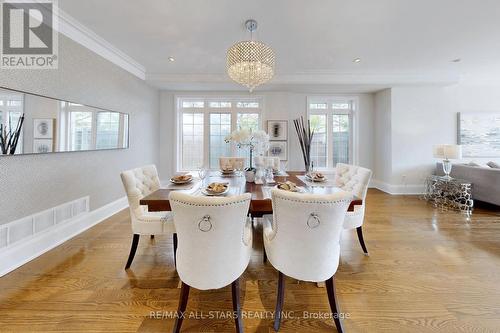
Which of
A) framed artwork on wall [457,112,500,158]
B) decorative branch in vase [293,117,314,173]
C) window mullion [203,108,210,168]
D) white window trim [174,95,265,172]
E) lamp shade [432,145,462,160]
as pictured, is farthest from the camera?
window mullion [203,108,210,168]

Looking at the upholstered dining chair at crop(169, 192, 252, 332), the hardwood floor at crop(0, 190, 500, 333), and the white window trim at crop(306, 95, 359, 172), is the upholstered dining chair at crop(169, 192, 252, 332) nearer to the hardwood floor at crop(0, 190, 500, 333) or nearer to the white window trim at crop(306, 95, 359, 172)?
the hardwood floor at crop(0, 190, 500, 333)

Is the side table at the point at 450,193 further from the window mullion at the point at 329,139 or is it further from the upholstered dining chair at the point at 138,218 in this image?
the upholstered dining chair at the point at 138,218

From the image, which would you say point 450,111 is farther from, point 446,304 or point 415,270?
point 446,304

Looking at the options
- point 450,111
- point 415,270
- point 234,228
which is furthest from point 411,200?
point 234,228

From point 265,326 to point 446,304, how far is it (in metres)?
1.37

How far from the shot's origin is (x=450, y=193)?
396cm

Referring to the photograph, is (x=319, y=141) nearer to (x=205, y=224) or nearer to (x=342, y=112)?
(x=342, y=112)

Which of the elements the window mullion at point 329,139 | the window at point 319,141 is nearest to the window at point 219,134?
the window at point 319,141

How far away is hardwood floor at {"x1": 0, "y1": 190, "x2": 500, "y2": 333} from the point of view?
1458 mm

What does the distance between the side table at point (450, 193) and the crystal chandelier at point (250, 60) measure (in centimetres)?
385

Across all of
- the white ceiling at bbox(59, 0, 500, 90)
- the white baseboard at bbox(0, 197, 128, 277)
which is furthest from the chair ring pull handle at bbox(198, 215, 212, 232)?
the white ceiling at bbox(59, 0, 500, 90)

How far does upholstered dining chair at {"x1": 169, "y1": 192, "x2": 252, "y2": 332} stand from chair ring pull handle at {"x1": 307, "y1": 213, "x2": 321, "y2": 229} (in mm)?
360

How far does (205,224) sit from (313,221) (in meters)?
0.61

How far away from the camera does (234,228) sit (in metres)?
1.24
